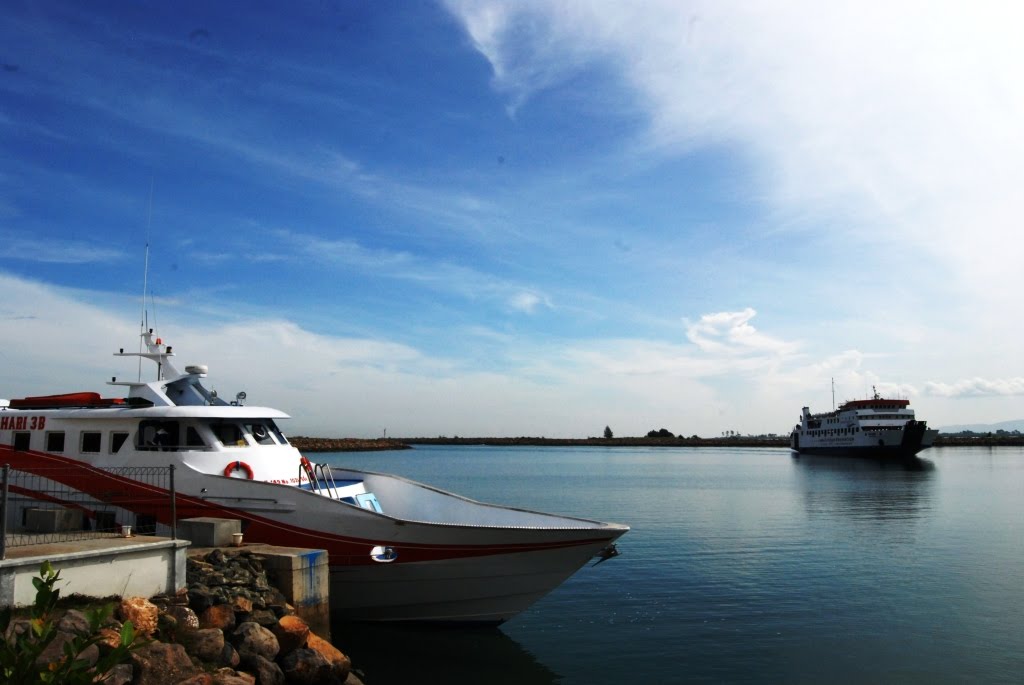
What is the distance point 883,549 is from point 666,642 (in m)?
13.6

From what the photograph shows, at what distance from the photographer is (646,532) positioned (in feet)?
89.3

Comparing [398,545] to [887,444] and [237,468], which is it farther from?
[887,444]

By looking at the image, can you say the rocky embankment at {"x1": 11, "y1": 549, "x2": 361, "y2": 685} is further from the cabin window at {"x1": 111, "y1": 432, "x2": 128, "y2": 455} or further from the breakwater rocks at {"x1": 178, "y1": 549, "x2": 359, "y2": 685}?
the cabin window at {"x1": 111, "y1": 432, "x2": 128, "y2": 455}

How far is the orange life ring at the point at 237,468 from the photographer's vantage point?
1417cm

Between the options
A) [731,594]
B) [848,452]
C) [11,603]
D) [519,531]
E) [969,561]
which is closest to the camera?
[11,603]

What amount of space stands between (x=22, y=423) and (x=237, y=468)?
5180 mm

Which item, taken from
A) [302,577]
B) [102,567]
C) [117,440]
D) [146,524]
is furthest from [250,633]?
[117,440]

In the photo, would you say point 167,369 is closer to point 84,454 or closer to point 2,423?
point 84,454

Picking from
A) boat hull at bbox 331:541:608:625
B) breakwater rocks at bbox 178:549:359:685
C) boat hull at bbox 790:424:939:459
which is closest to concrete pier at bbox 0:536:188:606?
breakwater rocks at bbox 178:549:359:685

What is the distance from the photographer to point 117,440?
14.7 metres

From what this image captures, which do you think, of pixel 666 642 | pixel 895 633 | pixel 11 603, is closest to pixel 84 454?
pixel 11 603

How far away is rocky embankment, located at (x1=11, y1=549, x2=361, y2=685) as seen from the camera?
336 inches

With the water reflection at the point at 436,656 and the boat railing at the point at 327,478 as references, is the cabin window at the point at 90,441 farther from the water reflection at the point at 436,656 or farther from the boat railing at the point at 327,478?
the water reflection at the point at 436,656

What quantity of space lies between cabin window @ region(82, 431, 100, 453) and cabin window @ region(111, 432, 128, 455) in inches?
15.1
